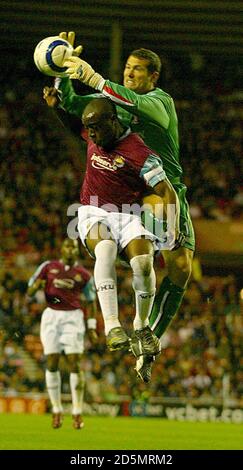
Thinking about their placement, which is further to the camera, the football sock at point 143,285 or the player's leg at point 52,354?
the player's leg at point 52,354

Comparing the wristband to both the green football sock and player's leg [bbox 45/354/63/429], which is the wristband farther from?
the green football sock

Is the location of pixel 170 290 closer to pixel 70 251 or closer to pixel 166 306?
pixel 166 306

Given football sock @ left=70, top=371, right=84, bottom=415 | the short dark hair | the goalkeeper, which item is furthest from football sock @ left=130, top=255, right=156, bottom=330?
football sock @ left=70, top=371, right=84, bottom=415

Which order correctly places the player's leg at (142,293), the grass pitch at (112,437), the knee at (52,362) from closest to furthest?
the player's leg at (142,293) < the grass pitch at (112,437) < the knee at (52,362)

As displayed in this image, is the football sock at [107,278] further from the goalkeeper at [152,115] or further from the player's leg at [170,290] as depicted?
the player's leg at [170,290]

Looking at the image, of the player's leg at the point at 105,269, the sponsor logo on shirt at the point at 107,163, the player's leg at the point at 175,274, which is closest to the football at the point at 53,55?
the sponsor logo on shirt at the point at 107,163

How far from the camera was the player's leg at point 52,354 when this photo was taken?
14224mm

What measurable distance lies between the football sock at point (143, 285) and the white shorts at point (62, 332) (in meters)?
6.41

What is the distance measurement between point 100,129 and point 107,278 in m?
1.24

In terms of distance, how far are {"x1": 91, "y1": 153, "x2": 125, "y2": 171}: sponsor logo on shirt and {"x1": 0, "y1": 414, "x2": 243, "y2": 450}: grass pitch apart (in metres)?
3.06

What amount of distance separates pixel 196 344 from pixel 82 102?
12840 mm

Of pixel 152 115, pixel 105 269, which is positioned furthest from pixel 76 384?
pixel 152 115

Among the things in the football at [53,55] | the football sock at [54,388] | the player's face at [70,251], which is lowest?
the football sock at [54,388]

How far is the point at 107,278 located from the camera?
8164 mm
